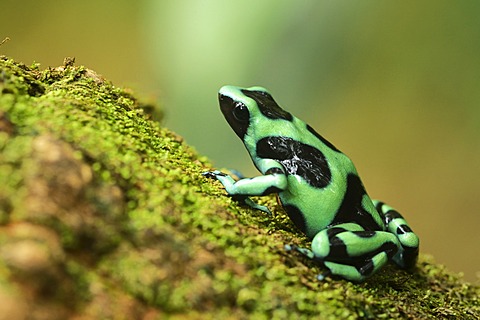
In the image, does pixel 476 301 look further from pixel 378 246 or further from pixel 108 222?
pixel 108 222

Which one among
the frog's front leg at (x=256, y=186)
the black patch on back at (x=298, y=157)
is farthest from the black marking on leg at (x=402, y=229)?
the frog's front leg at (x=256, y=186)

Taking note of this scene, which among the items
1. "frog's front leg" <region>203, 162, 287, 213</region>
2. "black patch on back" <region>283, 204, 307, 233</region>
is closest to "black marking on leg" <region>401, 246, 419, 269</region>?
"black patch on back" <region>283, 204, 307, 233</region>

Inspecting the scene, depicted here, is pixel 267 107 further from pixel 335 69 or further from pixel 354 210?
pixel 335 69

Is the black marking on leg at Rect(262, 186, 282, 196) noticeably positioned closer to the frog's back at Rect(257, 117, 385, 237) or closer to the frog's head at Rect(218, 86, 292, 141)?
the frog's back at Rect(257, 117, 385, 237)

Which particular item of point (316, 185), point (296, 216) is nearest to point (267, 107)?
point (316, 185)

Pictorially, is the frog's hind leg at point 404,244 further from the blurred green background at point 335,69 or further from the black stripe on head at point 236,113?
the blurred green background at point 335,69

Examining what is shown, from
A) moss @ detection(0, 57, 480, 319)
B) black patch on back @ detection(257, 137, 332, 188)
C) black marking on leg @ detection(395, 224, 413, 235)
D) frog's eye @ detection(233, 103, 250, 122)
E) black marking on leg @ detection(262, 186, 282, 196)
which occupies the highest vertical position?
frog's eye @ detection(233, 103, 250, 122)

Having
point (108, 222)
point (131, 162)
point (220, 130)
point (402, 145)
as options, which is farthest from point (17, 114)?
point (402, 145)
